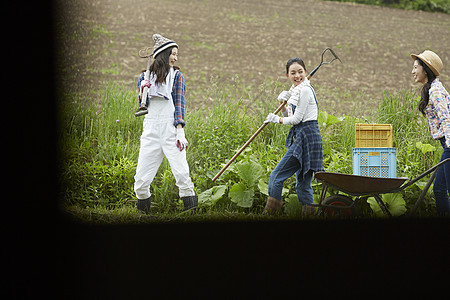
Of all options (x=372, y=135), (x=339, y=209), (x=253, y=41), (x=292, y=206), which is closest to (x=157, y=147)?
(x=292, y=206)

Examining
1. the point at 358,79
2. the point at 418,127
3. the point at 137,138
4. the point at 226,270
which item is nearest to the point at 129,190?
the point at 137,138

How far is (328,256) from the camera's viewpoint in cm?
336

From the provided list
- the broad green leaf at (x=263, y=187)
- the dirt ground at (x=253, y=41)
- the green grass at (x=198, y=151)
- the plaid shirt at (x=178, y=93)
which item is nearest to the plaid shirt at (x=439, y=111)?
the green grass at (x=198, y=151)

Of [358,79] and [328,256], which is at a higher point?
[358,79]

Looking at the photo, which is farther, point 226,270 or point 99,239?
point 99,239

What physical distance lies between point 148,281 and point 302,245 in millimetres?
1207

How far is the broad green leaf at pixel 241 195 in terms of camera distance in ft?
13.3

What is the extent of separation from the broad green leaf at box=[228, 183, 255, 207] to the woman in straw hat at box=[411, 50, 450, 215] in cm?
157

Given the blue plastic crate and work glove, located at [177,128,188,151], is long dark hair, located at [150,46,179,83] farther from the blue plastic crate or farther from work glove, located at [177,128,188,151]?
the blue plastic crate

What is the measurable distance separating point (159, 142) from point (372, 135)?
5.98ft

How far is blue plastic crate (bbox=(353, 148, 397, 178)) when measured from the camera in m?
3.84

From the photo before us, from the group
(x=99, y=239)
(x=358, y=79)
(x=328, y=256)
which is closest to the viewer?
(x=328, y=256)

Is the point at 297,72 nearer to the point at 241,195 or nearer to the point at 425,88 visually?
the point at 425,88

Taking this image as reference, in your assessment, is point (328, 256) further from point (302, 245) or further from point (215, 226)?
point (215, 226)
